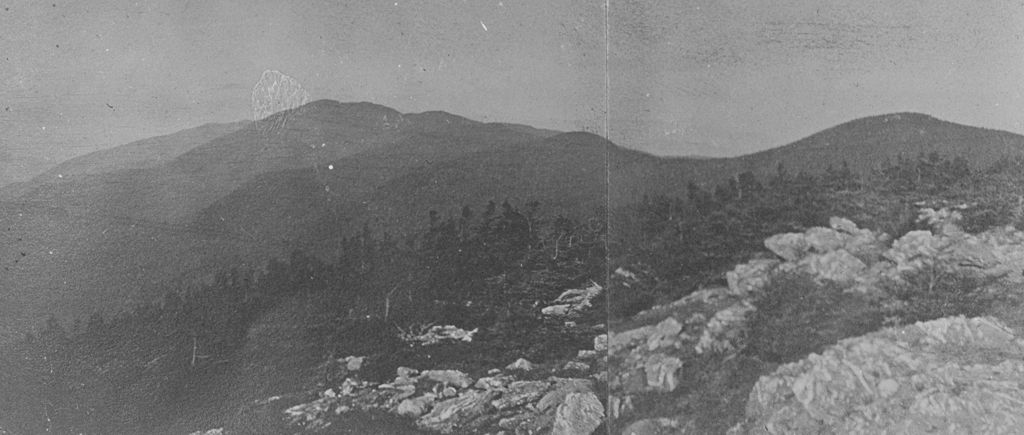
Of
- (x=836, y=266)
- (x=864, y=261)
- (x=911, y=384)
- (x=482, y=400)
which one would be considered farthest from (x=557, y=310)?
(x=911, y=384)

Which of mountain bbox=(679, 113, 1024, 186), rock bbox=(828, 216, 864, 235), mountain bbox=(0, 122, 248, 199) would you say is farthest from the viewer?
rock bbox=(828, 216, 864, 235)

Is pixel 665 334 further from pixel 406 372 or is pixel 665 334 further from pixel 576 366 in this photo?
pixel 406 372

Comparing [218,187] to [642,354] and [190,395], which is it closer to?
[190,395]

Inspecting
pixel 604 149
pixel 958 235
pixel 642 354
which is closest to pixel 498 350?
pixel 642 354

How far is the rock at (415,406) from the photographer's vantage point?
10.5 feet

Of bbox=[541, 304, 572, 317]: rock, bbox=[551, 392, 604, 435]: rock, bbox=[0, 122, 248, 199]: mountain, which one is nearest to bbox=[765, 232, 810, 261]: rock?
bbox=[541, 304, 572, 317]: rock

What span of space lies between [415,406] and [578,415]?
2.23 feet

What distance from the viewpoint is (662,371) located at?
3.40 meters

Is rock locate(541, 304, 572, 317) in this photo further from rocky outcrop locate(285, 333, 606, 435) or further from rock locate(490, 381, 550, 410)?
rock locate(490, 381, 550, 410)

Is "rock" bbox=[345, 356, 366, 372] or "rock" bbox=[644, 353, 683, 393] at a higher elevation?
"rock" bbox=[345, 356, 366, 372]

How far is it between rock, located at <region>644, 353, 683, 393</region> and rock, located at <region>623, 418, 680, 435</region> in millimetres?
130

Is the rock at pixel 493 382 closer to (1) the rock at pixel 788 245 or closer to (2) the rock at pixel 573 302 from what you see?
(2) the rock at pixel 573 302

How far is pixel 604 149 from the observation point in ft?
11.2

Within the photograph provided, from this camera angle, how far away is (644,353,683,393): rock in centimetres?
338
